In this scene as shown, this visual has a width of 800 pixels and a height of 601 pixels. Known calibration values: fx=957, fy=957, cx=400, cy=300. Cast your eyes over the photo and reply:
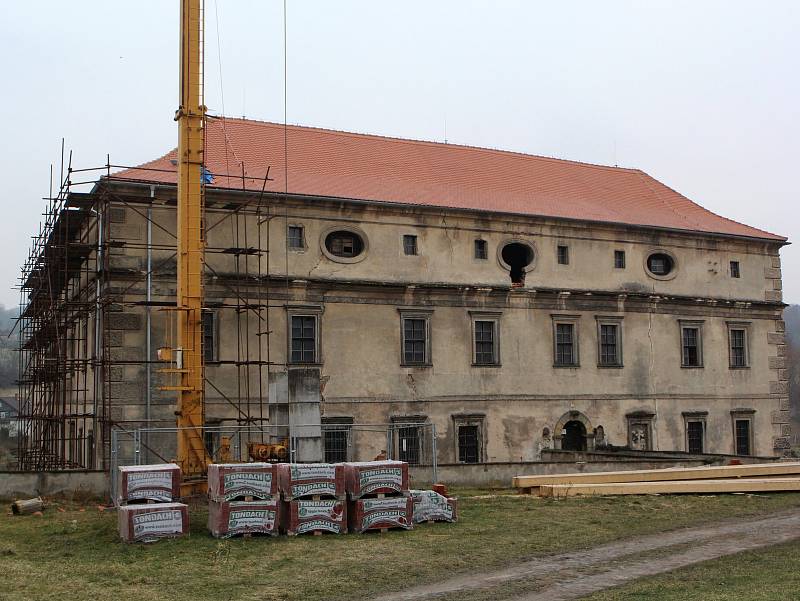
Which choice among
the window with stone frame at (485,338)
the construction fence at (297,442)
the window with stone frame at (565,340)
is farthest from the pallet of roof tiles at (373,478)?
the window with stone frame at (565,340)

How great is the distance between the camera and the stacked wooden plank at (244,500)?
683 inches

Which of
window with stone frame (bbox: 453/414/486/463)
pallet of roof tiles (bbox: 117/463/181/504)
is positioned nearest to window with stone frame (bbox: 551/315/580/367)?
window with stone frame (bbox: 453/414/486/463)

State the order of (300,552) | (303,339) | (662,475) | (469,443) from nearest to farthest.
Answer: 1. (300,552)
2. (662,475)
3. (303,339)
4. (469,443)

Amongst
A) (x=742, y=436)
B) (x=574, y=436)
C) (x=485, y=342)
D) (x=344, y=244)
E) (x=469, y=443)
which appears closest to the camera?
(x=344, y=244)

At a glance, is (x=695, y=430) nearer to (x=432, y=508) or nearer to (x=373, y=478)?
(x=432, y=508)

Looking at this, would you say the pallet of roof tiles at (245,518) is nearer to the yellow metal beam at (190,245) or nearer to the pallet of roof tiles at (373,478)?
the pallet of roof tiles at (373,478)

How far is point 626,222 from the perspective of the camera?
116ft

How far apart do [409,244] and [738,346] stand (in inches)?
583

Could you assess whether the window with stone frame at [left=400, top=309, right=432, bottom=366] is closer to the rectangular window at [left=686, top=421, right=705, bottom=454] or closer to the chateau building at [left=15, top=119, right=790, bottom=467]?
the chateau building at [left=15, top=119, right=790, bottom=467]

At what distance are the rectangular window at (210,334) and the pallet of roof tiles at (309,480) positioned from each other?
439 inches

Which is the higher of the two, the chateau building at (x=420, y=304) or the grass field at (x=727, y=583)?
the chateau building at (x=420, y=304)

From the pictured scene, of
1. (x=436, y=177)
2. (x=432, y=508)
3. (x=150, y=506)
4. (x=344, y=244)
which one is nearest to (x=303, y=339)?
(x=344, y=244)

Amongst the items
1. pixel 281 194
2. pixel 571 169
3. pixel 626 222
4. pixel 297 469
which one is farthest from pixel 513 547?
pixel 571 169

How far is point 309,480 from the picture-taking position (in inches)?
698
